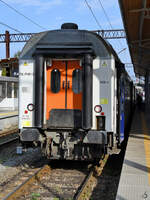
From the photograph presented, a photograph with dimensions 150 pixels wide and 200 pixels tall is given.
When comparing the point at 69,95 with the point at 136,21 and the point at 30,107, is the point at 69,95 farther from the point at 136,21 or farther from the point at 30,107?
the point at 136,21

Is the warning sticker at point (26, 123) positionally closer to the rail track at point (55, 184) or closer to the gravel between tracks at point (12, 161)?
the rail track at point (55, 184)

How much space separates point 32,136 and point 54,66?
191 centimetres

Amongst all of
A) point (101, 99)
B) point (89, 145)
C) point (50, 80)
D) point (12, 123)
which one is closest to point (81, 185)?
point (89, 145)

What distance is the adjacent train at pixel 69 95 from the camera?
7660 mm

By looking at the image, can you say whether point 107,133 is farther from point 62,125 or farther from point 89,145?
point 62,125

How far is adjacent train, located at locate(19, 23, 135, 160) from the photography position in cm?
766

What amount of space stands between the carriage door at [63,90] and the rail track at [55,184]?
1365 mm

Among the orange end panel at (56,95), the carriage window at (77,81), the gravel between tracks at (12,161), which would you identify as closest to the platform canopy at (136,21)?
the carriage window at (77,81)

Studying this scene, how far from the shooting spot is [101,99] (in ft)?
25.4

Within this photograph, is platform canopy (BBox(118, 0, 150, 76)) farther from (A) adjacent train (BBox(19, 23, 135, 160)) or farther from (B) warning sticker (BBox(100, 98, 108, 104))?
(B) warning sticker (BBox(100, 98, 108, 104))

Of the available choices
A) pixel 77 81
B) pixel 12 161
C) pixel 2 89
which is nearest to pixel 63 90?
pixel 77 81

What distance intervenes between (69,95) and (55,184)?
226 centimetres

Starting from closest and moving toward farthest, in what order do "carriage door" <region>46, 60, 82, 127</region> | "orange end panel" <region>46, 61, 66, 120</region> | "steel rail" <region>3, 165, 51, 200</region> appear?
"steel rail" <region>3, 165, 51, 200</region>, "carriage door" <region>46, 60, 82, 127</region>, "orange end panel" <region>46, 61, 66, 120</region>

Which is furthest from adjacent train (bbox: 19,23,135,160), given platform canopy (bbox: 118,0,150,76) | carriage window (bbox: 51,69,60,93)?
platform canopy (bbox: 118,0,150,76)
